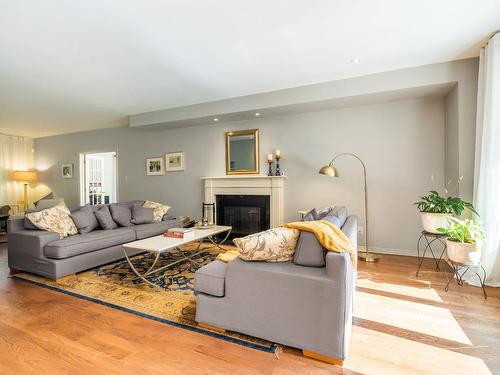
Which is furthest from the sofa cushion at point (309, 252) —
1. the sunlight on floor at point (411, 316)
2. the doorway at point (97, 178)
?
the doorway at point (97, 178)

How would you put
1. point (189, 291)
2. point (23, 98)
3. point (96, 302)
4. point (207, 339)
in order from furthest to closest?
point (23, 98), point (189, 291), point (96, 302), point (207, 339)

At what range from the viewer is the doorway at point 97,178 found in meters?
6.78

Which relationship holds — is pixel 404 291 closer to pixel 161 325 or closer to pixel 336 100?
pixel 161 325

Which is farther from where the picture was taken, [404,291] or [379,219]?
[379,219]

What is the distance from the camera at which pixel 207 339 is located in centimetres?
177

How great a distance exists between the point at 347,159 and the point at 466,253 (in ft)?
6.61

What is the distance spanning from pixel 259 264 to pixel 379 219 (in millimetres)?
2864

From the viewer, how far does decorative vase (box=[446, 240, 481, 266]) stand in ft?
8.06

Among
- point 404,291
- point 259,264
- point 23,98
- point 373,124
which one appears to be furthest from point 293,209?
point 23,98

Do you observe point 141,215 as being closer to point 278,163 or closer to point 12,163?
point 278,163

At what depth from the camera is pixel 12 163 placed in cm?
686

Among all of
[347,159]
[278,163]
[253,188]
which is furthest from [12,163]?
[347,159]

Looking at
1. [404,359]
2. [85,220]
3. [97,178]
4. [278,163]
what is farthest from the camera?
[97,178]

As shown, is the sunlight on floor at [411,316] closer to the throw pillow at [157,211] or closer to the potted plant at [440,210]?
the potted plant at [440,210]
